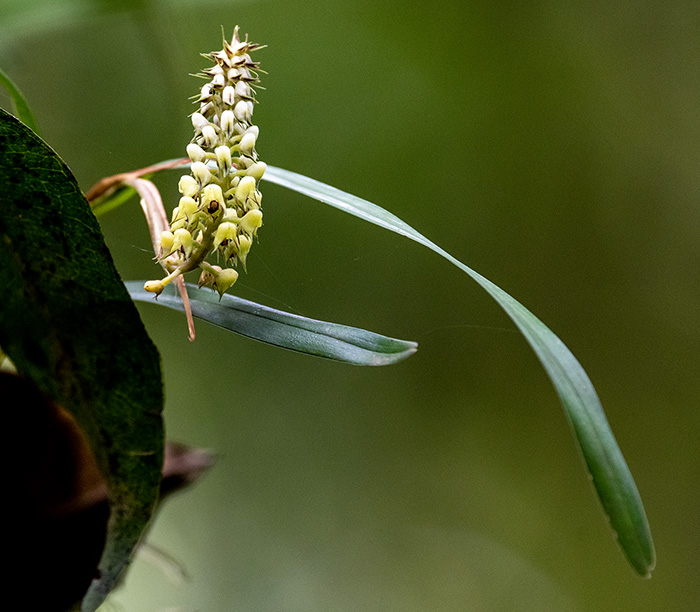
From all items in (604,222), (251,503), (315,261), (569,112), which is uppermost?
(569,112)

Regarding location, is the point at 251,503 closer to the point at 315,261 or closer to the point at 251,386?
the point at 251,386

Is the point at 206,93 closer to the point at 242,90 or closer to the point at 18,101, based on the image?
the point at 242,90

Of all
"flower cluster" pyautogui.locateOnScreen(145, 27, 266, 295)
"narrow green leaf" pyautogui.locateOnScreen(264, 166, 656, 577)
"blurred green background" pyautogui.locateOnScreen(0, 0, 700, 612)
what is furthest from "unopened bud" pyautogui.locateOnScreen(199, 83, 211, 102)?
"blurred green background" pyautogui.locateOnScreen(0, 0, 700, 612)

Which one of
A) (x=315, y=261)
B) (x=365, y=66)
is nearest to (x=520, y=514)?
(x=315, y=261)

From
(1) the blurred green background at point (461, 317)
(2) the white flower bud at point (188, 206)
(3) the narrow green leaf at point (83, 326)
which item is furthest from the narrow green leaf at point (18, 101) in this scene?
(1) the blurred green background at point (461, 317)

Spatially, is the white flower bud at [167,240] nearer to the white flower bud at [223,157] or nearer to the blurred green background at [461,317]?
the white flower bud at [223,157]
